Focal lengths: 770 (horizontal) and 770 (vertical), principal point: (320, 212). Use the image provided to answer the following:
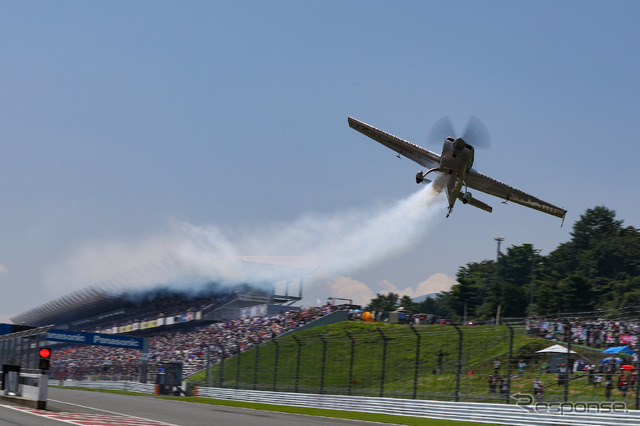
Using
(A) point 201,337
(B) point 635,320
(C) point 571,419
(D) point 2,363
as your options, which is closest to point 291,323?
(A) point 201,337

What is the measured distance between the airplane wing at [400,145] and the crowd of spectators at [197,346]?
44.8ft

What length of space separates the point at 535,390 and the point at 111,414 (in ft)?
37.6

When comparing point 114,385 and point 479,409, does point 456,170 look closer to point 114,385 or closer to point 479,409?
point 479,409

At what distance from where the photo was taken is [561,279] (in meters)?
106

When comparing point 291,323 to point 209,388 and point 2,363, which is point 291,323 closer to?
point 209,388

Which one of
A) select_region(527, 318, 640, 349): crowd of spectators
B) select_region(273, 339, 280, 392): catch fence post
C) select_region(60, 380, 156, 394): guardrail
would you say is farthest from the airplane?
select_region(60, 380, 156, 394): guardrail

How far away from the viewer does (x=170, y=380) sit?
135ft

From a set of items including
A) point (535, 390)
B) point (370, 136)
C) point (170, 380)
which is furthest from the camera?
point (170, 380)

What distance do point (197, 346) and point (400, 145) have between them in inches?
1077

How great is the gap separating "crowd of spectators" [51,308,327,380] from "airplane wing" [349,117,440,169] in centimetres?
1366

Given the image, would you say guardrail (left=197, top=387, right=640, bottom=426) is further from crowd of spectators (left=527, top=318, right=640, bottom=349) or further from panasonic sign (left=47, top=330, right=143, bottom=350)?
panasonic sign (left=47, top=330, right=143, bottom=350)

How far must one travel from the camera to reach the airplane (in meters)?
30.9

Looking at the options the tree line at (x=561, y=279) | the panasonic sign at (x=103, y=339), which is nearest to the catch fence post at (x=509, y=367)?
the panasonic sign at (x=103, y=339)

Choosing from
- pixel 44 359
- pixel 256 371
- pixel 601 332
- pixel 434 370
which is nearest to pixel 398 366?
pixel 434 370
